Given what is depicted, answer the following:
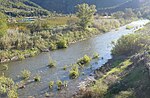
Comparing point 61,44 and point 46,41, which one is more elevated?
point 46,41

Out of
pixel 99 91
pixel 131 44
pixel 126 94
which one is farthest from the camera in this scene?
pixel 131 44

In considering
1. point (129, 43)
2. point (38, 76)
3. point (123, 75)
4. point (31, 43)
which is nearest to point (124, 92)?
point (123, 75)

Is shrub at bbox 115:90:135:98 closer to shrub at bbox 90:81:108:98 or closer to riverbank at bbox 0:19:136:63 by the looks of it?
shrub at bbox 90:81:108:98

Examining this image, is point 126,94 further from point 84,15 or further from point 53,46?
point 84,15

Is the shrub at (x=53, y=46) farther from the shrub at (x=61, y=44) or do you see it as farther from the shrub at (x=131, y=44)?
the shrub at (x=131, y=44)

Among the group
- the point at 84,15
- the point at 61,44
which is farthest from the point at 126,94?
the point at 84,15

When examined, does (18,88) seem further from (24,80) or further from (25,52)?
(25,52)

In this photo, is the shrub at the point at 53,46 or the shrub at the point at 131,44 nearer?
the shrub at the point at 131,44

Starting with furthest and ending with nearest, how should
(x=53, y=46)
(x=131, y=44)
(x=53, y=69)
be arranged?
(x=53, y=46), (x=131, y=44), (x=53, y=69)

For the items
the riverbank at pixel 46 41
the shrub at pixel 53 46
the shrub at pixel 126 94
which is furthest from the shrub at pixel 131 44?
the shrub at pixel 126 94

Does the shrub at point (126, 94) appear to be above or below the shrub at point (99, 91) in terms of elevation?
below

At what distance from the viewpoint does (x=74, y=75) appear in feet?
157

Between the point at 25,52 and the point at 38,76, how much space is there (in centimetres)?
2596

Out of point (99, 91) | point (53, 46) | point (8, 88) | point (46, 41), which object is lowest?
point (99, 91)
